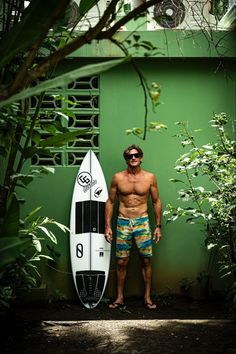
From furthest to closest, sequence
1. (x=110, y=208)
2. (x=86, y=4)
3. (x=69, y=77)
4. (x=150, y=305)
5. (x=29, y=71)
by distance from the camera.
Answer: (x=110, y=208) → (x=150, y=305) → (x=86, y=4) → (x=29, y=71) → (x=69, y=77)

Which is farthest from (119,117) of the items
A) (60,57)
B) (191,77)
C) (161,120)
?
(60,57)

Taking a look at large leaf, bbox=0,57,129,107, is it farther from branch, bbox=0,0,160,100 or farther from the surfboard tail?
the surfboard tail

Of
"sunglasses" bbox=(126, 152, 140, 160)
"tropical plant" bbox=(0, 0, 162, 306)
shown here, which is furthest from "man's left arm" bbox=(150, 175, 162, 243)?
"tropical plant" bbox=(0, 0, 162, 306)

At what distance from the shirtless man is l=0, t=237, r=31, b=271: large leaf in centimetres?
373

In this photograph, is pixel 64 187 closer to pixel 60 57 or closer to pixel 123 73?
pixel 123 73

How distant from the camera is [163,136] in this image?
6492mm

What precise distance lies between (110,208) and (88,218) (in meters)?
0.30

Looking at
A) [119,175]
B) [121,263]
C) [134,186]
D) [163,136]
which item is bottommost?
[121,263]

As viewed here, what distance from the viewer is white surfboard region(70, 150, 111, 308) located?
20.4ft

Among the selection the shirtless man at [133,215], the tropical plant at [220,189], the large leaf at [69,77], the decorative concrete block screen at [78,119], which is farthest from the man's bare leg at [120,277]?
the large leaf at [69,77]

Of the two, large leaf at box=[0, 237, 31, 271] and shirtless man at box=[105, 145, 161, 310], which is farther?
shirtless man at box=[105, 145, 161, 310]

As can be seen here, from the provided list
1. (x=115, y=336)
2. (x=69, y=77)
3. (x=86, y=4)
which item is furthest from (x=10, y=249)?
(x=115, y=336)

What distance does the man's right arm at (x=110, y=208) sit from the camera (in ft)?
20.4

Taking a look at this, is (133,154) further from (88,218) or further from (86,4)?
(86,4)
